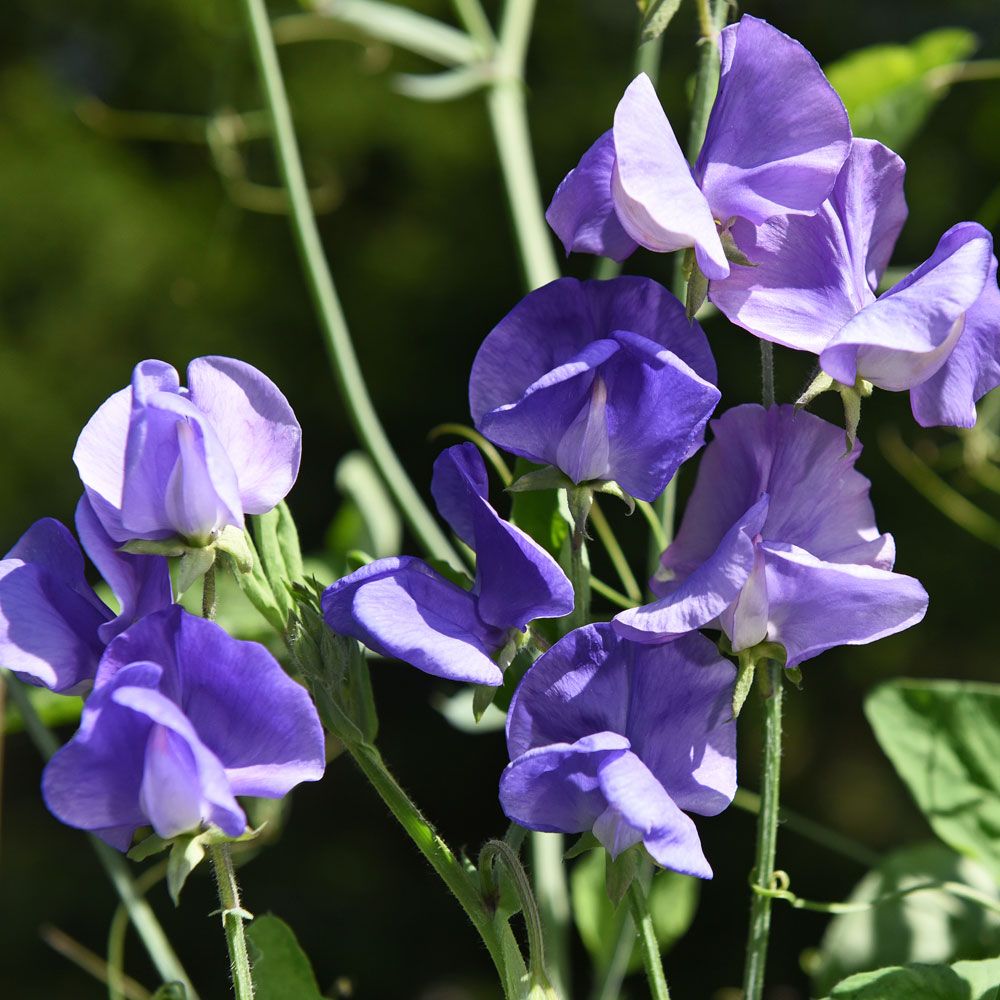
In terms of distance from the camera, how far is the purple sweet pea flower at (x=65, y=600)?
333mm

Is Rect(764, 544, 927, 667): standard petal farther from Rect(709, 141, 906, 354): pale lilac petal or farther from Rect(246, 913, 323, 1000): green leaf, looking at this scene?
Rect(246, 913, 323, 1000): green leaf

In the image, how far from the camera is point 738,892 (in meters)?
2.34

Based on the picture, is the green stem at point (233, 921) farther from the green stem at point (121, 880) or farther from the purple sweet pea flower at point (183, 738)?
the green stem at point (121, 880)

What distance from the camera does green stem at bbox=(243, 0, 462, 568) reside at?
0.59m

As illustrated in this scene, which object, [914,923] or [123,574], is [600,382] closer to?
[123,574]

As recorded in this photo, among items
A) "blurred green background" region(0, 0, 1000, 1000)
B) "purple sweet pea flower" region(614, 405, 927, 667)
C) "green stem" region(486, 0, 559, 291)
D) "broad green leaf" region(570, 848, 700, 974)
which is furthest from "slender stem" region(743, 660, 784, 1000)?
"blurred green background" region(0, 0, 1000, 1000)

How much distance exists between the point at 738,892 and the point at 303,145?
1.59 meters

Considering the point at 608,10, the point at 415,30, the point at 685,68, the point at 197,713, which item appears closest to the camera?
the point at 197,713

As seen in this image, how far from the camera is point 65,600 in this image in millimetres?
343

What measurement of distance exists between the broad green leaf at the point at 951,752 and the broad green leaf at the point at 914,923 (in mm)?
27

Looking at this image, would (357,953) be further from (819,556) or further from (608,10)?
(819,556)

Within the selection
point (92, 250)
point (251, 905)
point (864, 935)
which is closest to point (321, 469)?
point (92, 250)

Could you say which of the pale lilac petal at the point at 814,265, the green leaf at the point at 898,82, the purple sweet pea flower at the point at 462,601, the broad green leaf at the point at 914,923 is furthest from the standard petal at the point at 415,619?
the green leaf at the point at 898,82

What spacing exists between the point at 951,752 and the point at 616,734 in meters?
0.21
